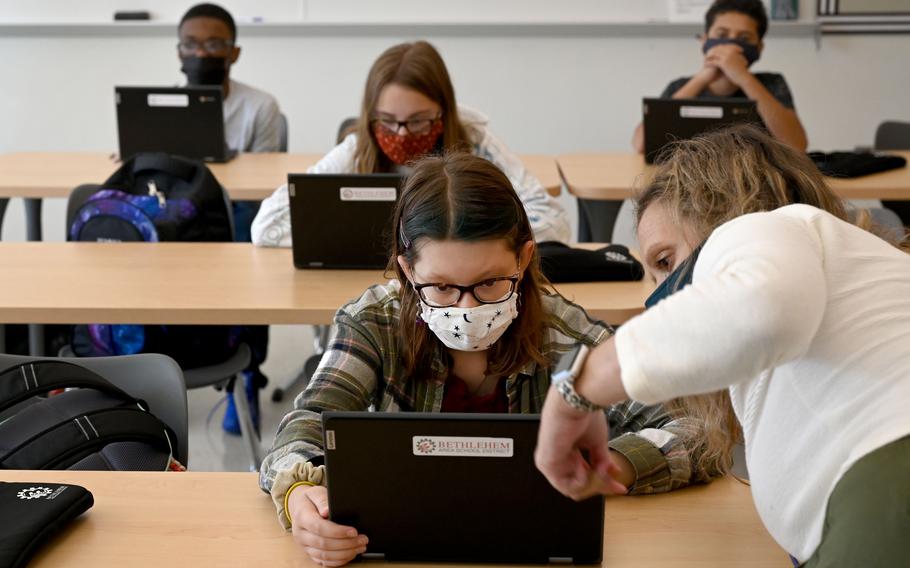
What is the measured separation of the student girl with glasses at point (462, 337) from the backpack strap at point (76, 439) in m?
0.27

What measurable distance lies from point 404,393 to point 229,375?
3.72 ft

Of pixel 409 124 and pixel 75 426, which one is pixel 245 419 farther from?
pixel 75 426

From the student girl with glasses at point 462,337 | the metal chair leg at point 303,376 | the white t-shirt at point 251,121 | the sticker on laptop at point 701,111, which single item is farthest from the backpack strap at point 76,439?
the white t-shirt at point 251,121

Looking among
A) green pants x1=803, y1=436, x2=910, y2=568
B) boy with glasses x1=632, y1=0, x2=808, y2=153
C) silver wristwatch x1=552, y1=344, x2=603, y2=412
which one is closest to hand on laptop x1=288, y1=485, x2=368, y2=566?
silver wristwatch x1=552, y1=344, x2=603, y2=412

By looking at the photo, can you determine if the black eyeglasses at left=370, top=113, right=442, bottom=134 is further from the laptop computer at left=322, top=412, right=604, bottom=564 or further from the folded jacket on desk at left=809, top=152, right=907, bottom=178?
the laptop computer at left=322, top=412, right=604, bottom=564

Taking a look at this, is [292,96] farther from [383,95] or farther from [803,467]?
[803,467]

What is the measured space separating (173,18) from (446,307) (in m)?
4.43

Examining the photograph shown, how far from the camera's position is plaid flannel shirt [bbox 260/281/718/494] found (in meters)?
1.42

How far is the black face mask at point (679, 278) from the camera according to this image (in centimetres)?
118

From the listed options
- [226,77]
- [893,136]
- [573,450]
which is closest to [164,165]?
[226,77]

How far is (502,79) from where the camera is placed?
5578mm

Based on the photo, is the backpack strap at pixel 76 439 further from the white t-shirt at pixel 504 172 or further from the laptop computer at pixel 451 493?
the white t-shirt at pixel 504 172

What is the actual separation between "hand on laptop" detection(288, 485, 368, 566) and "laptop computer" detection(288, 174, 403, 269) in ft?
3.74

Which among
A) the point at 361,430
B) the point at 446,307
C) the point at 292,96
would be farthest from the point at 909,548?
the point at 292,96
